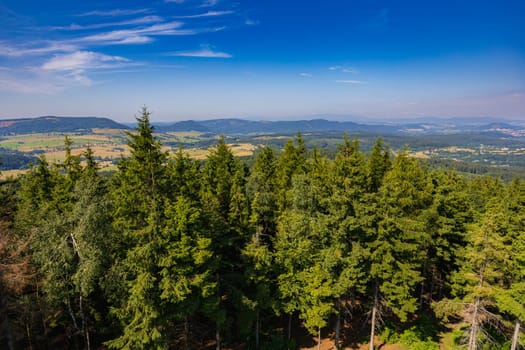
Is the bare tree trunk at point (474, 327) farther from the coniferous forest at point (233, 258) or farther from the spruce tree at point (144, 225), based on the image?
the spruce tree at point (144, 225)

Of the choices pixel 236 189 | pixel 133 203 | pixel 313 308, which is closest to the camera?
pixel 133 203

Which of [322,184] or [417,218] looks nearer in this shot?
[417,218]

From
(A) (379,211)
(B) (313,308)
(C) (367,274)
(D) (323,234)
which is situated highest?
(A) (379,211)

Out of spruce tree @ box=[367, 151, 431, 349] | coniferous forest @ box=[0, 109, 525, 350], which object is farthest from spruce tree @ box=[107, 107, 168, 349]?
spruce tree @ box=[367, 151, 431, 349]

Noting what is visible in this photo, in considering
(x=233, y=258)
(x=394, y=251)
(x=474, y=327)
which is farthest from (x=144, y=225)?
(x=474, y=327)

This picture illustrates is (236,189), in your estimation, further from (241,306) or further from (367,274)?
(367,274)

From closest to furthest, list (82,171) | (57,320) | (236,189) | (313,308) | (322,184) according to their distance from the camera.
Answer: (57,320) < (313,308) < (236,189) < (322,184) < (82,171)

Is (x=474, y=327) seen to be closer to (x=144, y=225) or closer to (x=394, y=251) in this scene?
(x=394, y=251)

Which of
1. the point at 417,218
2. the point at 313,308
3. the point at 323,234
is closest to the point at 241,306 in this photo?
the point at 313,308
